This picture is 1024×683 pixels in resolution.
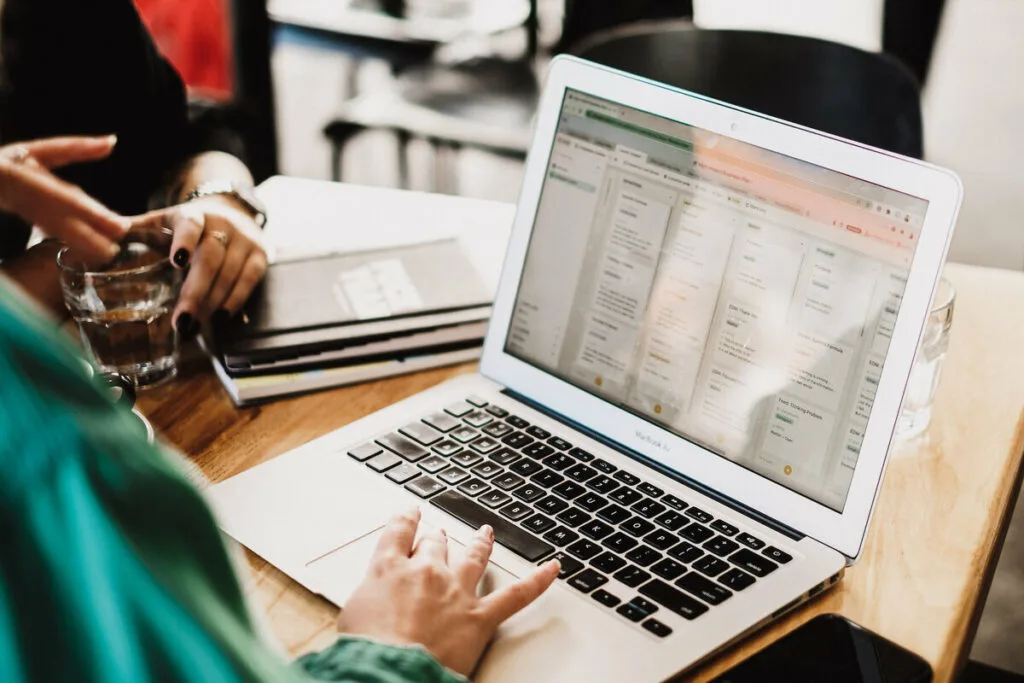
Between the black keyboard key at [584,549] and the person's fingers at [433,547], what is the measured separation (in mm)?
93

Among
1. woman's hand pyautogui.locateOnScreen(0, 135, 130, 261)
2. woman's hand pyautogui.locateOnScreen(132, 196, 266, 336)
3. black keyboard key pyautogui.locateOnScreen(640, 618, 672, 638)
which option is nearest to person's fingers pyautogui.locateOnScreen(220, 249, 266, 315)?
woman's hand pyautogui.locateOnScreen(132, 196, 266, 336)

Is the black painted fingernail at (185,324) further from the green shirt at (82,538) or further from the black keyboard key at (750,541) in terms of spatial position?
the green shirt at (82,538)

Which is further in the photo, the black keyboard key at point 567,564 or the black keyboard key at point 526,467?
the black keyboard key at point 526,467

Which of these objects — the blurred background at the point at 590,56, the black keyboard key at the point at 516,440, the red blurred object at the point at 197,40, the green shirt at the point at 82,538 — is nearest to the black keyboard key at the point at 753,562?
the black keyboard key at the point at 516,440

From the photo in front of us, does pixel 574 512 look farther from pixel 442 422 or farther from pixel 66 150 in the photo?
pixel 66 150

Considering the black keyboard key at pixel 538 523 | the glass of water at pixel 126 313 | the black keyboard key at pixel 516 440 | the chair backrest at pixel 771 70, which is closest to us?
the black keyboard key at pixel 538 523

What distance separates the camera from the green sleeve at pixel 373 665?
56 cm

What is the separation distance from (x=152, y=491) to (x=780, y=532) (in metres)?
0.56

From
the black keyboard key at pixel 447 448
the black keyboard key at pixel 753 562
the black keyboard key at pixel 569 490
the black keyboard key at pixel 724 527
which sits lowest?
the black keyboard key at pixel 447 448

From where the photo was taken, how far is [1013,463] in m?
0.90

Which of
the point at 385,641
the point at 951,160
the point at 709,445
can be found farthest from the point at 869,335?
the point at 951,160

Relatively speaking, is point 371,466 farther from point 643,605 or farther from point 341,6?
point 341,6

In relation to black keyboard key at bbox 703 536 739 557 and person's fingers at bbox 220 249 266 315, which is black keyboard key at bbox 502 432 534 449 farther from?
person's fingers at bbox 220 249 266 315

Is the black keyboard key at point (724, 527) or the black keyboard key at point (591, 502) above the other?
the black keyboard key at point (724, 527)
